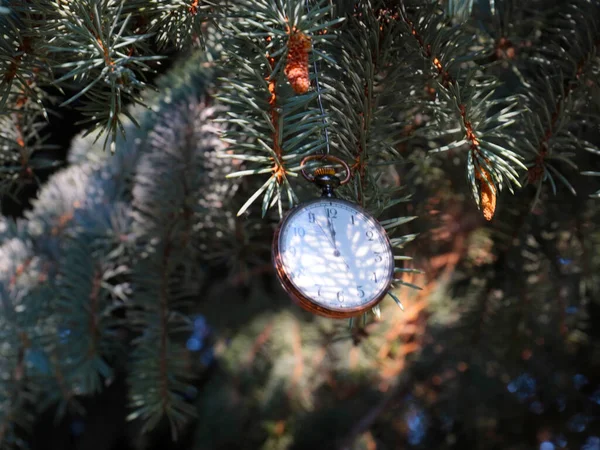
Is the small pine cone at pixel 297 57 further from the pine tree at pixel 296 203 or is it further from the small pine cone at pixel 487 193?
the small pine cone at pixel 487 193

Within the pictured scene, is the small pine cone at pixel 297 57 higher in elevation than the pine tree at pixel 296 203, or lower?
higher

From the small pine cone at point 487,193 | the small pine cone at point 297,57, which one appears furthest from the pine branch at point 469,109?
the small pine cone at point 297,57

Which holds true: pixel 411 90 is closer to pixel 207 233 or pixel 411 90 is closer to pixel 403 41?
pixel 403 41

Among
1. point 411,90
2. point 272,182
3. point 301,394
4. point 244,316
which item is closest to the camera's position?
point 272,182

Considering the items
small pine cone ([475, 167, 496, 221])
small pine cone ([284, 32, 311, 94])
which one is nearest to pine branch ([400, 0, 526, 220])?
small pine cone ([475, 167, 496, 221])

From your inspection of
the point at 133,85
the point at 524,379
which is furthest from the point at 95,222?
the point at 524,379

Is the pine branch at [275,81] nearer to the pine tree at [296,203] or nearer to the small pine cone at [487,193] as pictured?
the pine tree at [296,203]
